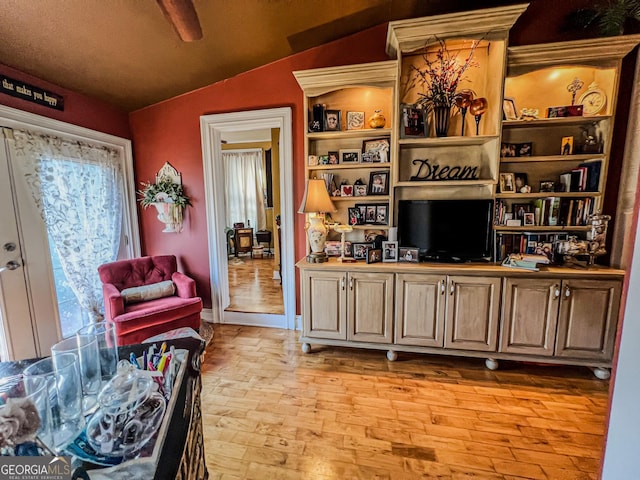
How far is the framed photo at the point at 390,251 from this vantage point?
2.61m

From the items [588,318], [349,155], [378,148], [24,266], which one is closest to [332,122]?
[349,155]

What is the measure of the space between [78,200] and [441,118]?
11.5ft

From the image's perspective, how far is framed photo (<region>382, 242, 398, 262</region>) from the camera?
2.61 meters

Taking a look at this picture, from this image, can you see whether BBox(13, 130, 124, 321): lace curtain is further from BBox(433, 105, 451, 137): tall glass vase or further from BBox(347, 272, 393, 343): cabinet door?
BBox(433, 105, 451, 137): tall glass vase

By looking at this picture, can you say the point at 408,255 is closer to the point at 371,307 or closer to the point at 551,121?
the point at 371,307

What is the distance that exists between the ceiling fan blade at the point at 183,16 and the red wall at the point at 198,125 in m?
1.27

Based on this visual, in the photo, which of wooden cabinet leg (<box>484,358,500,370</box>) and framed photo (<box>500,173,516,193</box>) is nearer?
wooden cabinet leg (<box>484,358,500,370</box>)

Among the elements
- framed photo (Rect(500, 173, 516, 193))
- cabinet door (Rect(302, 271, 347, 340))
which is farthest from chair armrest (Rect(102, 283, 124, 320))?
framed photo (Rect(500, 173, 516, 193))

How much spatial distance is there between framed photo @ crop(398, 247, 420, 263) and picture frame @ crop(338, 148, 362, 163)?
39.0 inches

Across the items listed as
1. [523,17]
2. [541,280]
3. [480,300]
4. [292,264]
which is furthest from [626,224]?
[292,264]

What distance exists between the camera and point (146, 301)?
2787 millimetres

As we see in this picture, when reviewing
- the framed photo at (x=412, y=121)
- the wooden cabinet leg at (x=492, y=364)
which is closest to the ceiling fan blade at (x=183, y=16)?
the framed photo at (x=412, y=121)

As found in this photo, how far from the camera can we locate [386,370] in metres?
2.42

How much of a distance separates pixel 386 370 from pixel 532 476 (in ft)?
3.60
